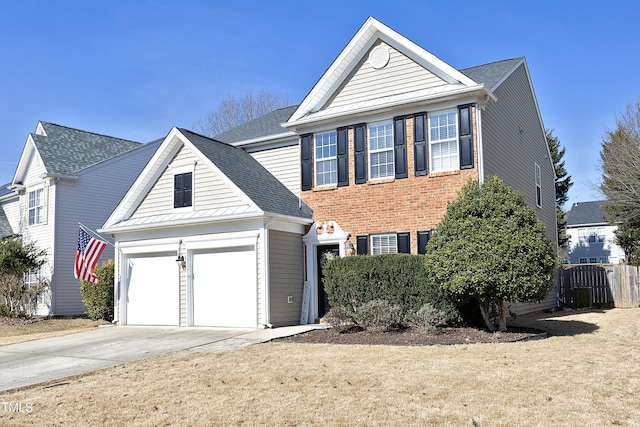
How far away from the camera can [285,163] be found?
18.7 metres

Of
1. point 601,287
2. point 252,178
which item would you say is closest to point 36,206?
point 252,178

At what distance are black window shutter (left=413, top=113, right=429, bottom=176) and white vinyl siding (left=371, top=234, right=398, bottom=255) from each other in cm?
184

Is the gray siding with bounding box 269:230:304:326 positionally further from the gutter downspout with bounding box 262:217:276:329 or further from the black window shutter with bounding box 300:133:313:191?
the black window shutter with bounding box 300:133:313:191

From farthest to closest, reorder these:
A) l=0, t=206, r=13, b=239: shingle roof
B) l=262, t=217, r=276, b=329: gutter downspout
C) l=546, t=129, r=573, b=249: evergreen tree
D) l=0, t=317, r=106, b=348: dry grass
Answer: l=546, t=129, r=573, b=249: evergreen tree < l=0, t=206, r=13, b=239: shingle roof < l=0, t=317, r=106, b=348: dry grass < l=262, t=217, r=276, b=329: gutter downspout

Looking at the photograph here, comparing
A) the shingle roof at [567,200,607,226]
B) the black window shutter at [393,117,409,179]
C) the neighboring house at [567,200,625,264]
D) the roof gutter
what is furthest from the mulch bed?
the shingle roof at [567,200,607,226]

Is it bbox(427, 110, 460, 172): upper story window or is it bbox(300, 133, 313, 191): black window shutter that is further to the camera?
bbox(300, 133, 313, 191): black window shutter

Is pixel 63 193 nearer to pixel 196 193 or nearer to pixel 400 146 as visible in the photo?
pixel 196 193

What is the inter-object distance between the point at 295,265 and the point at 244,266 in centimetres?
153

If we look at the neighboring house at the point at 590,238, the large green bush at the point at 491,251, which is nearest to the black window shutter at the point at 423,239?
the large green bush at the point at 491,251

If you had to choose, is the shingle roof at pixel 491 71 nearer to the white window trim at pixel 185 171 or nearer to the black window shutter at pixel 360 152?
the black window shutter at pixel 360 152

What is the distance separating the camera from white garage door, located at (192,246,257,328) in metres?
15.7

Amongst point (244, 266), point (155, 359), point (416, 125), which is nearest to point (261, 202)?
point (244, 266)

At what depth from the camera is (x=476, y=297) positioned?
41.7ft

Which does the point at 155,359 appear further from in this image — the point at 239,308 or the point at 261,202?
the point at 261,202
